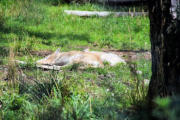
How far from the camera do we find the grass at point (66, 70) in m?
4.20

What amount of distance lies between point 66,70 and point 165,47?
363cm

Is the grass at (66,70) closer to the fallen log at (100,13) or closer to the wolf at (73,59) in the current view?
the fallen log at (100,13)

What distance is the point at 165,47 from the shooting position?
11.6 feet

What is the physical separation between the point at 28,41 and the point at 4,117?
5356 millimetres

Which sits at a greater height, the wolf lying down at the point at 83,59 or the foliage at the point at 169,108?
the foliage at the point at 169,108

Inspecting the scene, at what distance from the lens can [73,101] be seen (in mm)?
4312

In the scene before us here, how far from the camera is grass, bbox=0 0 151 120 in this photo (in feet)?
13.8

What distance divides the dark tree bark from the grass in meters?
0.48

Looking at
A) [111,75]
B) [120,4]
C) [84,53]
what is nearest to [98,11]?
[120,4]

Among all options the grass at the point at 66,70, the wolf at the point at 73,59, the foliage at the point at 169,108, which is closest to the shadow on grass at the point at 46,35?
the grass at the point at 66,70

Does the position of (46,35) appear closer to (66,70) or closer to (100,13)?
(100,13)

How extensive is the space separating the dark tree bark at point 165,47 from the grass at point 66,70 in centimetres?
48

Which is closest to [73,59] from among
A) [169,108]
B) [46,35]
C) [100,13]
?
[46,35]

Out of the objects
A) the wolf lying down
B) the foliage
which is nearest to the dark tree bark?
the foliage
